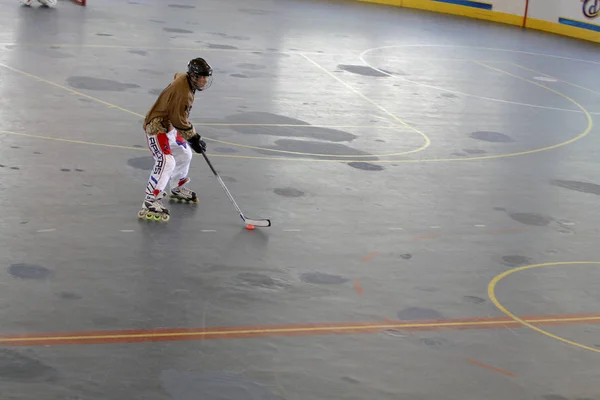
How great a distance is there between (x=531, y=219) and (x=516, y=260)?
5.50ft

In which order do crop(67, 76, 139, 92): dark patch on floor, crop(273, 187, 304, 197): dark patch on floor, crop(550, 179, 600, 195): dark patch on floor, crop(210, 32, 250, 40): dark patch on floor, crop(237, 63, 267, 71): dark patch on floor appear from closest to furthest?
1. crop(273, 187, 304, 197): dark patch on floor
2. crop(550, 179, 600, 195): dark patch on floor
3. crop(67, 76, 139, 92): dark patch on floor
4. crop(237, 63, 267, 71): dark patch on floor
5. crop(210, 32, 250, 40): dark patch on floor

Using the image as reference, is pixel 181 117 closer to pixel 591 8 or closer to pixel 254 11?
pixel 254 11

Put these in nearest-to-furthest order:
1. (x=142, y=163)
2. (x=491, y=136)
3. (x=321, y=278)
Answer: (x=321, y=278) → (x=142, y=163) → (x=491, y=136)

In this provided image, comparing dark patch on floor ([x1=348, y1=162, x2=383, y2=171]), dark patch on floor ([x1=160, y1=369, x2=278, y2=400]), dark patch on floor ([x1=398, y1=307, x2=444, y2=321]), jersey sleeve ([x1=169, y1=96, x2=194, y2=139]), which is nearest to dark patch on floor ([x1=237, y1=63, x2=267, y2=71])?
dark patch on floor ([x1=348, y1=162, x2=383, y2=171])

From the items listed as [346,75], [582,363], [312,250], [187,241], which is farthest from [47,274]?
[346,75]

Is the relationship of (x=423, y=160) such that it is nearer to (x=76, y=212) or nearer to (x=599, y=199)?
(x=599, y=199)

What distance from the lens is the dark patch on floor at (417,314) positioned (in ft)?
29.5

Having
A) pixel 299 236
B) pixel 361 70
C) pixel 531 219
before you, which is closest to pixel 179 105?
pixel 299 236

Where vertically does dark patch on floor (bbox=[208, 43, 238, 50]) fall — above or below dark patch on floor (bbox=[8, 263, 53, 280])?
above

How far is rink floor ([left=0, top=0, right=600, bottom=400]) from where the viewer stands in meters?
7.84

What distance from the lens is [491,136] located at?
657 inches

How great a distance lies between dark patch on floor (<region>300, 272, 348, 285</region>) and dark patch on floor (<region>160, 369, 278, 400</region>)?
2.21 m

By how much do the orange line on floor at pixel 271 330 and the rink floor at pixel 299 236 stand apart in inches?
1.0

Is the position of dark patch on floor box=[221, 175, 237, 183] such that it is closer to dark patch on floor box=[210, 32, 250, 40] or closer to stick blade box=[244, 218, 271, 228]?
stick blade box=[244, 218, 271, 228]
